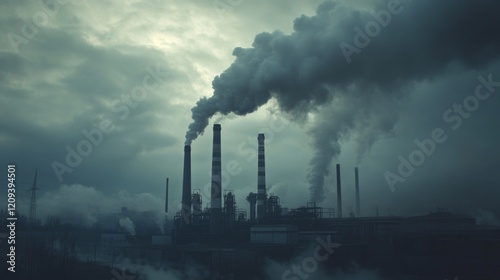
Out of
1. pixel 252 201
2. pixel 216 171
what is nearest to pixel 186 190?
pixel 216 171

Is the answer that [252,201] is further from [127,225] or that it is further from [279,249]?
[127,225]

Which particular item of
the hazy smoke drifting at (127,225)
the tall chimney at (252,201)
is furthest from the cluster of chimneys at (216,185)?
the hazy smoke drifting at (127,225)

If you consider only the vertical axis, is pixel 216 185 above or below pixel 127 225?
above

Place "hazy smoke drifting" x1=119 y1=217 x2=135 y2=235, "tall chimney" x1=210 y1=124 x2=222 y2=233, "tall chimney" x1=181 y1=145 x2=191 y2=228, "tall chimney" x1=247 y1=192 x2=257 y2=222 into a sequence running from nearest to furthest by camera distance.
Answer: "tall chimney" x1=210 y1=124 x2=222 y2=233 → "tall chimney" x1=181 y1=145 x2=191 y2=228 → "tall chimney" x1=247 y1=192 x2=257 y2=222 → "hazy smoke drifting" x1=119 y1=217 x2=135 y2=235

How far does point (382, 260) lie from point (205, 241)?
55.9 feet

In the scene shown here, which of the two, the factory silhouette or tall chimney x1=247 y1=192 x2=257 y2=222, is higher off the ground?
tall chimney x1=247 y1=192 x2=257 y2=222

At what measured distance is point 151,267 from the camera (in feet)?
108

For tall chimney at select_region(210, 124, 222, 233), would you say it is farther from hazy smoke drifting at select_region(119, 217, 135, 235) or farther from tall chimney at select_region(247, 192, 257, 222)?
hazy smoke drifting at select_region(119, 217, 135, 235)

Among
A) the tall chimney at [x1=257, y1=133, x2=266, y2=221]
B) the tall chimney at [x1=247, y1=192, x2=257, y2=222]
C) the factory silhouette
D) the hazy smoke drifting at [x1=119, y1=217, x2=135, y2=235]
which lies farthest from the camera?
the hazy smoke drifting at [x1=119, y1=217, x2=135, y2=235]

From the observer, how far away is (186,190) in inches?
1529

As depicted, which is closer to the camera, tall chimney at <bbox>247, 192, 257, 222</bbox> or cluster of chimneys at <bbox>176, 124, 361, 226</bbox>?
cluster of chimneys at <bbox>176, 124, 361, 226</bbox>

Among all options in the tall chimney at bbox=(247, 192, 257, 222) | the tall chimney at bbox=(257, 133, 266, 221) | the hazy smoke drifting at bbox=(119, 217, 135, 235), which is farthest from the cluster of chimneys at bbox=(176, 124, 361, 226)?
the hazy smoke drifting at bbox=(119, 217, 135, 235)

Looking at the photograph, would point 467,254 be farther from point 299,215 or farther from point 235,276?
point 299,215

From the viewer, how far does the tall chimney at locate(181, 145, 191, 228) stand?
37.7 m
